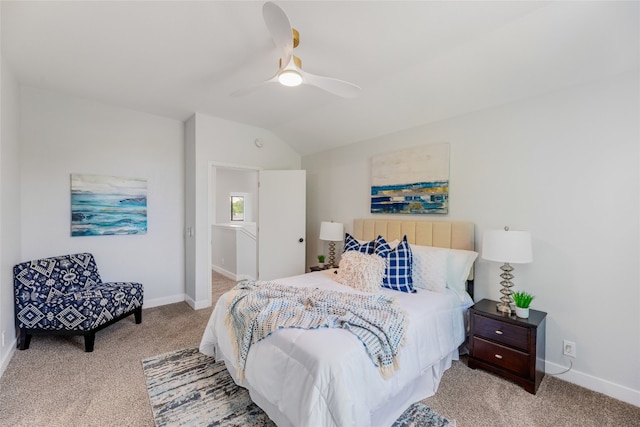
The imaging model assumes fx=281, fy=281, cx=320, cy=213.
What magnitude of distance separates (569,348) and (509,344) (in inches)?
20.8

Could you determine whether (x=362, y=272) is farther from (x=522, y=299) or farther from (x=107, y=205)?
(x=107, y=205)

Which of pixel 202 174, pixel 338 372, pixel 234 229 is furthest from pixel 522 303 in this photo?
pixel 234 229

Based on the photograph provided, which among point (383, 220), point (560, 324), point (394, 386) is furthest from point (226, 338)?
point (560, 324)

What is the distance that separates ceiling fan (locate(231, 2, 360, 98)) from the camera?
1521mm

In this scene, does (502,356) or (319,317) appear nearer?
(319,317)

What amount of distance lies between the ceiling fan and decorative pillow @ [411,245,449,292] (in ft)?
5.42

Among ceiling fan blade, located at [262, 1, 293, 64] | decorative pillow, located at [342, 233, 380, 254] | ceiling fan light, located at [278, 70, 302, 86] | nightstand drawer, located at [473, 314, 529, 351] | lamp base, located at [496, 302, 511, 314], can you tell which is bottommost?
nightstand drawer, located at [473, 314, 529, 351]

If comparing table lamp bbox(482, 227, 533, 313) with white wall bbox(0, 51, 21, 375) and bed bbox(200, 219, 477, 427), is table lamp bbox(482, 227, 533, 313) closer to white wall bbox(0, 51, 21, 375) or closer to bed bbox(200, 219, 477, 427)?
bed bbox(200, 219, 477, 427)

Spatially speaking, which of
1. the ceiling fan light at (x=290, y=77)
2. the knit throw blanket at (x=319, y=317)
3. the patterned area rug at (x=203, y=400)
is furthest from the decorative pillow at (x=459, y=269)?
Result: the ceiling fan light at (x=290, y=77)

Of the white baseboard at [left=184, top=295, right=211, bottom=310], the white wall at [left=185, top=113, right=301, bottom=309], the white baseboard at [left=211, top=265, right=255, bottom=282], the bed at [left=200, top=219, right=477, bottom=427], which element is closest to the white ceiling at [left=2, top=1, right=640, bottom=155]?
the white wall at [left=185, top=113, right=301, bottom=309]

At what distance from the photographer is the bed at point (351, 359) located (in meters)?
1.42

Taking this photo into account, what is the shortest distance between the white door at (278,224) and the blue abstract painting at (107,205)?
1.62 m

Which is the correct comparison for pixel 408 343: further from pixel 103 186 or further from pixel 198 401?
pixel 103 186

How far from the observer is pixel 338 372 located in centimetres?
142
